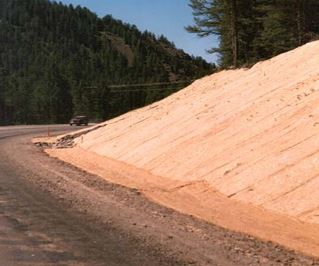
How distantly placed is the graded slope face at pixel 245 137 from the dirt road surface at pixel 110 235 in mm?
2751

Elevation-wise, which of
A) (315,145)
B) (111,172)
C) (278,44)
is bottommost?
(111,172)

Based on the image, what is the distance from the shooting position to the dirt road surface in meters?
8.47

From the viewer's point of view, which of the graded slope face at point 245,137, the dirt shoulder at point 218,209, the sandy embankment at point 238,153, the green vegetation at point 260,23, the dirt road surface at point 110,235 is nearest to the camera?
the dirt road surface at point 110,235

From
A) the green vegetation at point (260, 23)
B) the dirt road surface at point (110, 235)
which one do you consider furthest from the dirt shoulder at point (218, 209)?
the green vegetation at point (260, 23)

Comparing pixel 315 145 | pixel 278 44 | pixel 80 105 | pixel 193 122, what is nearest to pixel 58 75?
pixel 80 105

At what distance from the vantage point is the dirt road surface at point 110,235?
8.47 metres

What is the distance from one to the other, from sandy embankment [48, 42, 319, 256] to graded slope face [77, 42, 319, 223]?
0.04 m

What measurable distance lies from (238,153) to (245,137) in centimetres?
141

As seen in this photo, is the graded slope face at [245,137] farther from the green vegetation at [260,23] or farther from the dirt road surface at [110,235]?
the green vegetation at [260,23]

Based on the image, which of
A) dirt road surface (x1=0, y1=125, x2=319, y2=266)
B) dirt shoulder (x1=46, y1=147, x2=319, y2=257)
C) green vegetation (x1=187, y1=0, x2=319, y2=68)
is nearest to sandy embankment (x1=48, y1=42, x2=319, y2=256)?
dirt shoulder (x1=46, y1=147, x2=319, y2=257)

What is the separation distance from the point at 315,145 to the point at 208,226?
218 inches

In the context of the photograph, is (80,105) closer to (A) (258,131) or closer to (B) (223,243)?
(A) (258,131)

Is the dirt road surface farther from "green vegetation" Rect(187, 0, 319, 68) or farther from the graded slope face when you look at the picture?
"green vegetation" Rect(187, 0, 319, 68)

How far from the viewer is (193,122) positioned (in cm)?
2608
